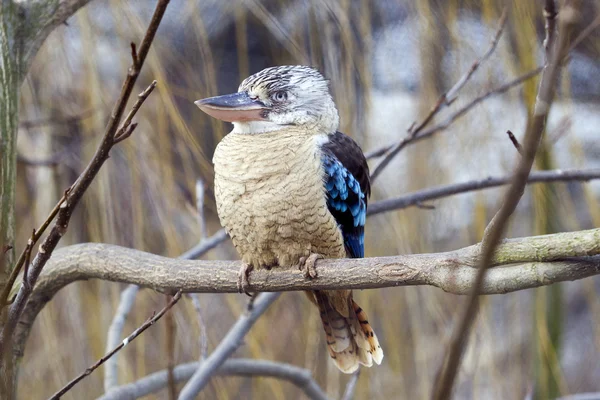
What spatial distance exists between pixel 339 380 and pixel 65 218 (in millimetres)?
1936

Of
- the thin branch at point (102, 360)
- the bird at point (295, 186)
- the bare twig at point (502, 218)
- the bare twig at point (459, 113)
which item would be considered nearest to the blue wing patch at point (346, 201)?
the bird at point (295, 186)

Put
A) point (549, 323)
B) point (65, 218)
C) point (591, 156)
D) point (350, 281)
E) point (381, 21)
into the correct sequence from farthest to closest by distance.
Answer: point (591, 156)
point (381, 21)
point (549, 323)
point (350, 281)
point (65, 218)

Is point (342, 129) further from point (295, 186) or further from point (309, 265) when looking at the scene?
point (309, 265)

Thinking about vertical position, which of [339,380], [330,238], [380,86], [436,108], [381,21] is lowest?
[339,380]

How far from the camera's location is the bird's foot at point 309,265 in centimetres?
147

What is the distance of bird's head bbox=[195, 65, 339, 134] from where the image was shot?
6.18 ft

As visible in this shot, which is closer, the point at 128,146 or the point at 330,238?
the point at 330,238

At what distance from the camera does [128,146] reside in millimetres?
2504

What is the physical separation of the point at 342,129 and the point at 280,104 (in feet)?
1.81

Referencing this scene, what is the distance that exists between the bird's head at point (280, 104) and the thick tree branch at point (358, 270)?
17.2 inches

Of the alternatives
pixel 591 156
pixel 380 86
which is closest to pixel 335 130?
pixel 380 86

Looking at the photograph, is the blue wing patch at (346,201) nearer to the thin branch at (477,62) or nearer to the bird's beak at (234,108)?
the bird's beak at (234,108)

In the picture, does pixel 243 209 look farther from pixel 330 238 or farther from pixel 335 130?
pixel 335 130

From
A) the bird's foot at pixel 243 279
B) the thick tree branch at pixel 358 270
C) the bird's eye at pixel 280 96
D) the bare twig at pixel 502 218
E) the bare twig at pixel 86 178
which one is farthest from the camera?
the bird's eye at pixel 280 96
